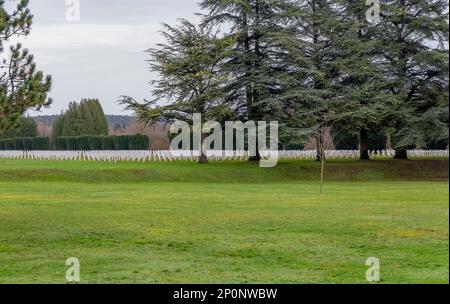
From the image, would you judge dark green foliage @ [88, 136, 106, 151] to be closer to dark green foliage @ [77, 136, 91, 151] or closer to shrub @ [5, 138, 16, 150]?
dark green foliage @ [77, 136, 91, 151]

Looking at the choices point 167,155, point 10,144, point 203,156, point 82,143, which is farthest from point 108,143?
point 203,156

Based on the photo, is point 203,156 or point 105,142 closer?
point 203,156

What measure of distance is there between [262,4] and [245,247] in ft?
112

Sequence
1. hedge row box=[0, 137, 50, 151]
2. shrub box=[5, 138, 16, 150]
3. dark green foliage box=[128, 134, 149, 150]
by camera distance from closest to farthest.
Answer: dark green foliage box=[128, 134, 149, 150] < hedge row box=[0, 137, 50, 151] < shrub box=[5, 138, 16, 150]

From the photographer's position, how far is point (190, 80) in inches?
1772

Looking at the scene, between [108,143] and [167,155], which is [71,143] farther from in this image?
[167,155]

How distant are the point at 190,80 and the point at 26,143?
30.5 metres

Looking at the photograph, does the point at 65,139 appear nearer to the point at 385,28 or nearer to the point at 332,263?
the point at 385,28

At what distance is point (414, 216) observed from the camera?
733 inches

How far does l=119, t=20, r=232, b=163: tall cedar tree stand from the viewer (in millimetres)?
44531

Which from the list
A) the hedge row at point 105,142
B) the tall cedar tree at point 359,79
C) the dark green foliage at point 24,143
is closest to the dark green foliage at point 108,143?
the hedge row at point 105,142

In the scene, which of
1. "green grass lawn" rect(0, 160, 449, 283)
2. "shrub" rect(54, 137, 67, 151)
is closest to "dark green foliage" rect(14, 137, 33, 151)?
"shrub" rect(54, 137, 67, 151)

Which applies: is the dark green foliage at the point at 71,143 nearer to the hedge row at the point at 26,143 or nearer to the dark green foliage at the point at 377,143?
the hedge row at the point at 26,143

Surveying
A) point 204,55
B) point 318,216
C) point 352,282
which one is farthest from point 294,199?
point 204,55
